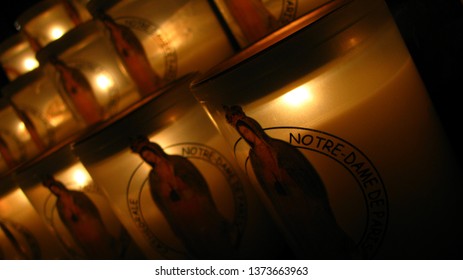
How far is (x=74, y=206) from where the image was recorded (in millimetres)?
669

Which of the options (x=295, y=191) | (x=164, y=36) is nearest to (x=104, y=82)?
(x=164, y=36)

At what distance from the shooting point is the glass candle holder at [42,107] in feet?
2.69

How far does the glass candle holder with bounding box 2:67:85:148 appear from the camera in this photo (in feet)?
2.69

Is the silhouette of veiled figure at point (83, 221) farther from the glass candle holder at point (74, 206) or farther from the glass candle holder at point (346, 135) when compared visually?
the glass candle holder at point (346, 135)

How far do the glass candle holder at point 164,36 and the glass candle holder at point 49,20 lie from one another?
0.25 m

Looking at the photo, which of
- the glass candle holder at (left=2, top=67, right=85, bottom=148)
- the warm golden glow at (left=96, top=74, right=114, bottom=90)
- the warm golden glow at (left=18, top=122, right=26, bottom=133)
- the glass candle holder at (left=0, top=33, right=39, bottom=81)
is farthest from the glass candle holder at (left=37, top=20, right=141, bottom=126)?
the glass candle holder at (left=0, top=33, right=39, bottom=81)

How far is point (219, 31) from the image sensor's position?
637mm

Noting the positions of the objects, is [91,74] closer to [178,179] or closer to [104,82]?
[104,82]

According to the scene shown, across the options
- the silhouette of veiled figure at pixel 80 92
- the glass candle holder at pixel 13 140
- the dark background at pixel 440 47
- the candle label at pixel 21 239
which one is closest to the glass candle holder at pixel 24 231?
the candle label at pixel 21 239

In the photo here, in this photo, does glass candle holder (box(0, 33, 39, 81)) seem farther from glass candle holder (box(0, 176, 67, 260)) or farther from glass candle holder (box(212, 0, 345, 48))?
glass candle holder (box(212, 0, 345, 48))

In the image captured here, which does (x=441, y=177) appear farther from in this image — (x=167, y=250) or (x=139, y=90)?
(x=139, y=90)

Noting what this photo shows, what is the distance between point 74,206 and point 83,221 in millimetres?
26

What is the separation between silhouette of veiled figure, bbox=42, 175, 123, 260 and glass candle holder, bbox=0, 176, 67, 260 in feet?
0.51

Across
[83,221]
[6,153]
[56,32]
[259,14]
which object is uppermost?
[56,32]
